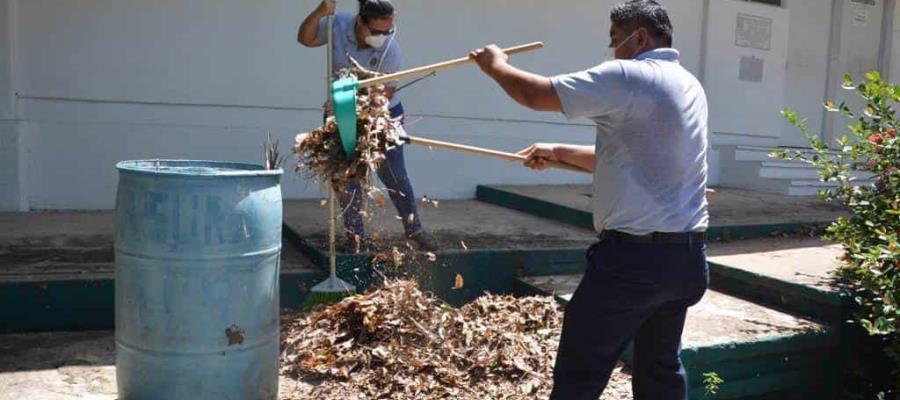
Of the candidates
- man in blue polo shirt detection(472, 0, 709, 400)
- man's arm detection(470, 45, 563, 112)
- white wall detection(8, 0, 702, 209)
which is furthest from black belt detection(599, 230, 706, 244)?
white wall detection(8, 0, 702, 209)

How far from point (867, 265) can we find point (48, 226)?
17.4ft

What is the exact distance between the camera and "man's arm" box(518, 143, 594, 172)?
367 cm

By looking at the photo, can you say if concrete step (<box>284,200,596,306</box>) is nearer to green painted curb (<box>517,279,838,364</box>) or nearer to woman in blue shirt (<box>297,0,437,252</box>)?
woman in blue shirt (<box>297,0,437,252</box>)

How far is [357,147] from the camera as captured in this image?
3791mm

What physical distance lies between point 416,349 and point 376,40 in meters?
1.93

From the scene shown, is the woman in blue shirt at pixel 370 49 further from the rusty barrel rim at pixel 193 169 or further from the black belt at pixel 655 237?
the black belt at pixel 655 237

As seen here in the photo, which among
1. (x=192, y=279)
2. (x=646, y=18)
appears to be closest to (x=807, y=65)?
(x=646, y=18)

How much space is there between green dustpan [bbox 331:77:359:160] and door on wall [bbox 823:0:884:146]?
8.73 metres

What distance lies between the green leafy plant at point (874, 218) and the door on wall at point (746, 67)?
4.02 m

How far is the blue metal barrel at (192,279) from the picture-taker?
10.8 ft

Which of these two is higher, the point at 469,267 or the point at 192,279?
the point at 192,279

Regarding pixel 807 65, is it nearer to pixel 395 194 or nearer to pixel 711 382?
pixel 395 194

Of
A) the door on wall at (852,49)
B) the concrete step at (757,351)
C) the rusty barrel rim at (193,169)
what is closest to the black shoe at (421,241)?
the concrete step at (757,351)

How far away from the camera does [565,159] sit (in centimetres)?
372
